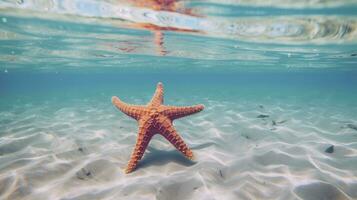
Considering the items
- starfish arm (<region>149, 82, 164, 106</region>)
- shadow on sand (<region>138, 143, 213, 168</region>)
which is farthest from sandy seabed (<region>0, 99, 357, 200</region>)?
starfish arm (<region>149, 82, 164, 106</region>)

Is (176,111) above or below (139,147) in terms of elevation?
above

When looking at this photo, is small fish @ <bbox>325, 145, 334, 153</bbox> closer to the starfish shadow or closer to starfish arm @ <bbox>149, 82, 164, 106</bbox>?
the starfish shadow

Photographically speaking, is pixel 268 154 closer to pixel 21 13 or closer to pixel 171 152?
pixel 171 152

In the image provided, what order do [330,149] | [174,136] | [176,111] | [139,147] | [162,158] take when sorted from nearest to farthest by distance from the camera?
[139,147] < [174,136] < [176,111] < [162,158] < [330,149]

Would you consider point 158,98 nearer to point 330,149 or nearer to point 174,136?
point 174,136

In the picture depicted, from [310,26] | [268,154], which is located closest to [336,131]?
[268,154]

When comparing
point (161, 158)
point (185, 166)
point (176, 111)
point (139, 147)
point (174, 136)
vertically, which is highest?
point (176, 111)

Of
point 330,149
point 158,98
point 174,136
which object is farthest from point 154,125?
point 330,149
